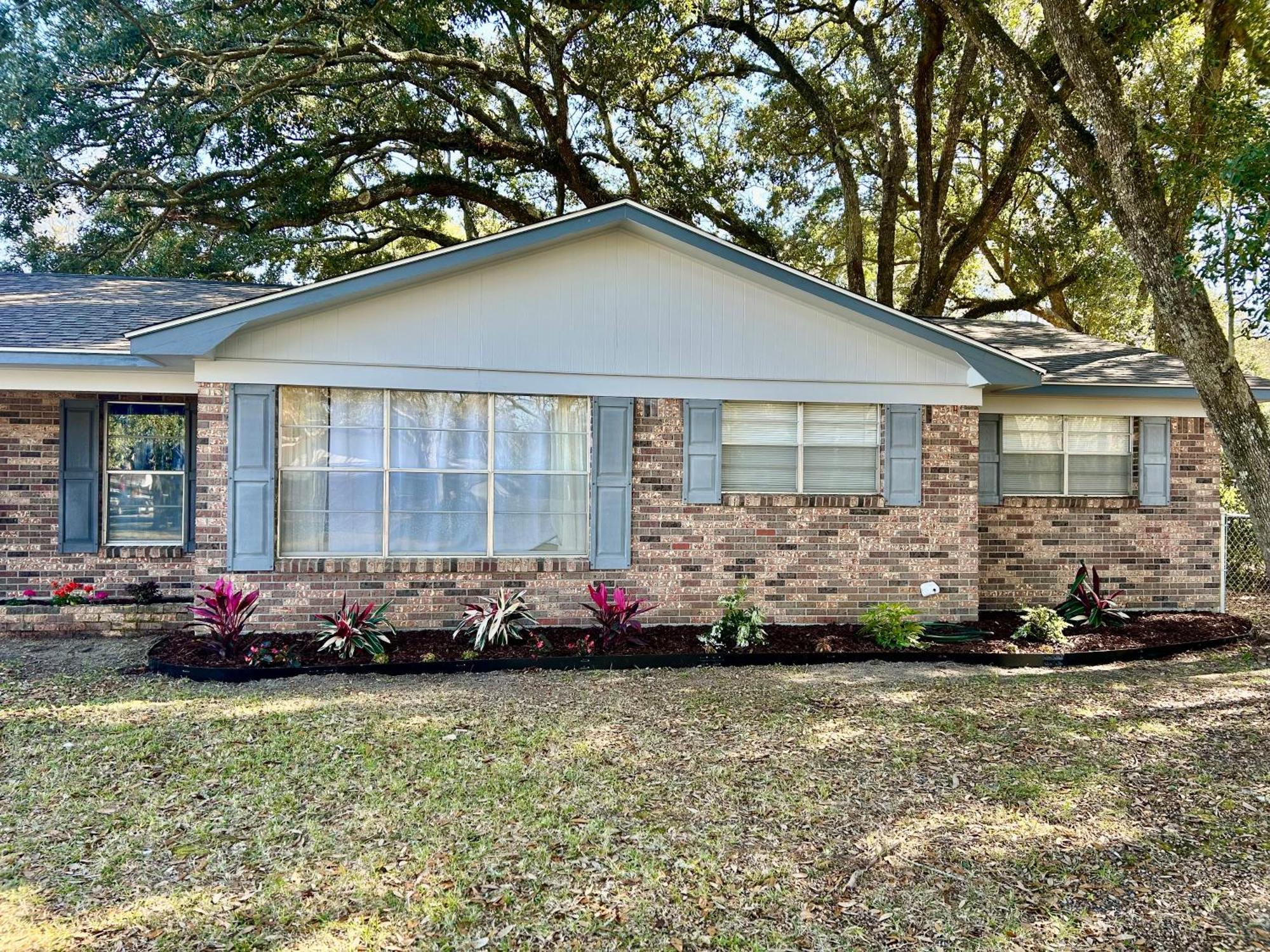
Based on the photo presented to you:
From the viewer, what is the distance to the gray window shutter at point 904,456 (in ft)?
27.3

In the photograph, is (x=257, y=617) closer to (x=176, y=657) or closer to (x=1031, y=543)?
Answer: (x=176, y=657)

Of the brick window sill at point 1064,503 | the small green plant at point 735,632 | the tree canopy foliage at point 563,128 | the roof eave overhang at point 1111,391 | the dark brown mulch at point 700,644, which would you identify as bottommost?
the dark brown mulch at point 700,644

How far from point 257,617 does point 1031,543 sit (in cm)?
890

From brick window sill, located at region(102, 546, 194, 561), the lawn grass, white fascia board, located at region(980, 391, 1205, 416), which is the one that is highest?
white fascia board, located at region(980, 391, 1205, 416)

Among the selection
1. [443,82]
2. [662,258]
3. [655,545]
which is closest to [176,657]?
[655,545]

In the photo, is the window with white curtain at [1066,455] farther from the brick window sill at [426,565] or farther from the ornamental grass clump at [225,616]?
the ornamental grass clump at [225,616]

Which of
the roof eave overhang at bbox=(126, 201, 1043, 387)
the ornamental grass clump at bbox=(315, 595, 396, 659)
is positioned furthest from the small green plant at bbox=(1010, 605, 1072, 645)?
the ornamental grass clump at bbox=(315, 595, 396, 659)

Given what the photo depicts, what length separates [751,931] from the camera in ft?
9.77

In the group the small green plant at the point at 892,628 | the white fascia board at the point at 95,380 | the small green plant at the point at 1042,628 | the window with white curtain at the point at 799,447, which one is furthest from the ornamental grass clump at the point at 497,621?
the small green plant at the point at 1042,628

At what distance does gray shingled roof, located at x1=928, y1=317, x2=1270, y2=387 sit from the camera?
9414 mm

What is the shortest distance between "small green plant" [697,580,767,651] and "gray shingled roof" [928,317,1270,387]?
3.94 metres

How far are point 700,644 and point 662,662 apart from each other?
53 centimetres

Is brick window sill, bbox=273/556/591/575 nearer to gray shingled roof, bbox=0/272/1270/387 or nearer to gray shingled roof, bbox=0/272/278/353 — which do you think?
gray shingled roof, bbox=0/272/278/353

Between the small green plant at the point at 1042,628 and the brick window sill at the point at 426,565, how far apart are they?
4.63m
